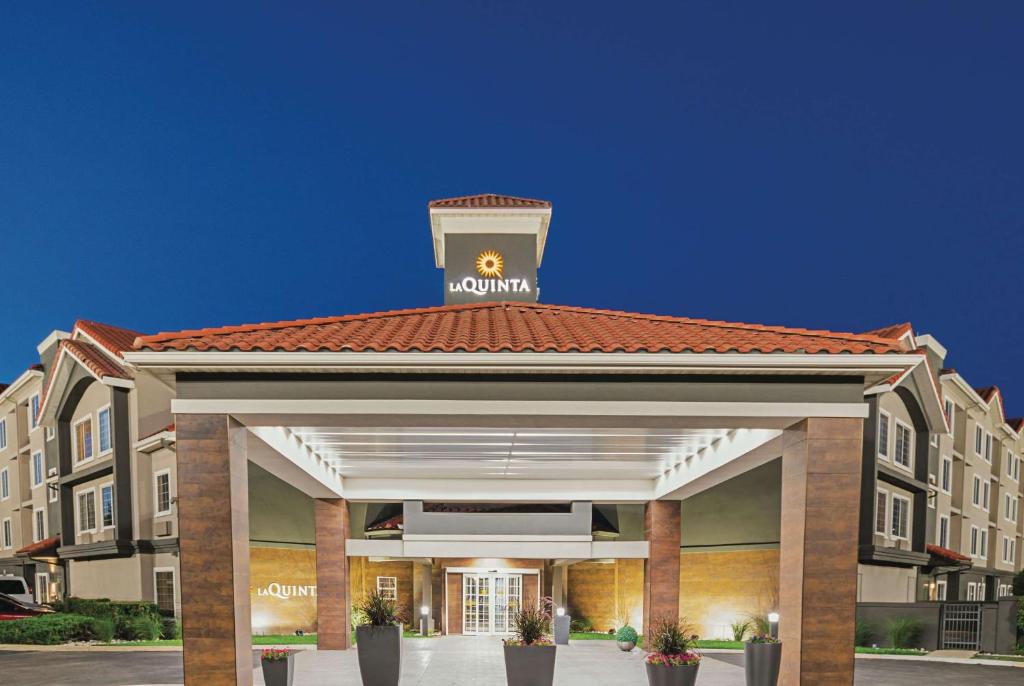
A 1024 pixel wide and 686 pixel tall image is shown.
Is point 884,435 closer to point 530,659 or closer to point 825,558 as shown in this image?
point 825,558

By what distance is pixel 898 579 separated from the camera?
26.3m

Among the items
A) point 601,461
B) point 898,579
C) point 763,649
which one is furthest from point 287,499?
point 898,579

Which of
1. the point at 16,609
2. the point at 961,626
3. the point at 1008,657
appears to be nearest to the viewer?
the point at 1008,657

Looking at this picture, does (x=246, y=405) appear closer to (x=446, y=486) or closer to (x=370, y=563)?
(x=446, y=486)

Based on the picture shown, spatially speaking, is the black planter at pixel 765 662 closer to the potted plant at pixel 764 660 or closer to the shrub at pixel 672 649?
the potted plant at pixel 764 660

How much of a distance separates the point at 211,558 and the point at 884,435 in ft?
83.4

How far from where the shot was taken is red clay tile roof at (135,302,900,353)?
8172 millimetres

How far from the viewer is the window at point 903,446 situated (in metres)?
26.5

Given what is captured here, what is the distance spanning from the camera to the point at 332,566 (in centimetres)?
1797

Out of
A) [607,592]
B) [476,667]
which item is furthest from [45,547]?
[607,592]

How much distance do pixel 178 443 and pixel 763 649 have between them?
29.7ft

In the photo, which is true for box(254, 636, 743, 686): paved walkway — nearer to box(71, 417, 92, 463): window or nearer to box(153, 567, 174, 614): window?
box(153, 567, 174, 614): window

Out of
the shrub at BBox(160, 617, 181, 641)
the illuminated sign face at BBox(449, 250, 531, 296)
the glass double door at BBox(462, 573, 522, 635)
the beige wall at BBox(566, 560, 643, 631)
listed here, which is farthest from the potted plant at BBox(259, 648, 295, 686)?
the beige wall at BBox(566, 560, 643, 631)

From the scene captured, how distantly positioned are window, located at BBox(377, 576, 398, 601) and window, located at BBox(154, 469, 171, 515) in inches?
341
